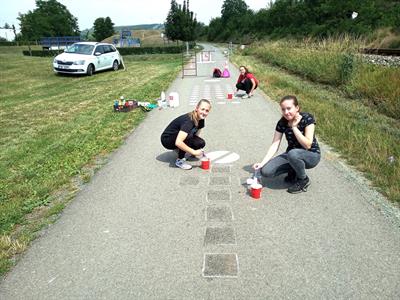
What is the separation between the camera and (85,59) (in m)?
17.9

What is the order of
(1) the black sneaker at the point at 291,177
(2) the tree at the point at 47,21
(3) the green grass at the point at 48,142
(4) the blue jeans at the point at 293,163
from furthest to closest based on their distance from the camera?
(2) the tree at the point at 47,21, (1) the black sneaker at the point at 291,177, (4) the blue jeans at the point at 293,163, (3) the green grass at the point at 48,142

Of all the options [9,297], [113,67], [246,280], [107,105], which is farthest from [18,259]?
[113,67]

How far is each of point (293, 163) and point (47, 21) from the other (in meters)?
109

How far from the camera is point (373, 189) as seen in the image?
4465mm

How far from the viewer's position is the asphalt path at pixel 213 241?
276 cm

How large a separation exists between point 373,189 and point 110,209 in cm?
352

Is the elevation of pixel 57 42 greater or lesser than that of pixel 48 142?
greater

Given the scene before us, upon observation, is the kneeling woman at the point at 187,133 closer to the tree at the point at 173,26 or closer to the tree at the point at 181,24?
the tree at the point at 181,24

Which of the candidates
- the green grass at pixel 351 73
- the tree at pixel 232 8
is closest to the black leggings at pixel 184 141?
the green grass at pixel 351 73

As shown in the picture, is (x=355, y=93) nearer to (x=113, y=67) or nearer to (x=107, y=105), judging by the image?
(x=107, y=105)

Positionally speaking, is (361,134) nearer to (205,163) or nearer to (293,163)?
(293,163)

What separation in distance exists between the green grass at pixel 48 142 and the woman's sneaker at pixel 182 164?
1413 millimetres

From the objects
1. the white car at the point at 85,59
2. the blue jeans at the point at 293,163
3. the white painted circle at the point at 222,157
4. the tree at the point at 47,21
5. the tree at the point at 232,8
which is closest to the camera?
the blue jeans at the point at 293,163

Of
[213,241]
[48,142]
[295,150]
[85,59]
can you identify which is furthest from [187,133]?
[85,59]
